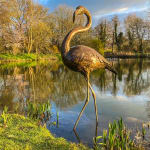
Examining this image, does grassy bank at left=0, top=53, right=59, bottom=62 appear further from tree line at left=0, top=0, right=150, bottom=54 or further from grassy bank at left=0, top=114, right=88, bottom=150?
grassy bank at left=0, top=114, right=88, bottom=150

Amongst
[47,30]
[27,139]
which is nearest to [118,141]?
[27,139]

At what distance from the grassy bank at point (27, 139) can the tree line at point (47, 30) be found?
A: 25542 millimetres

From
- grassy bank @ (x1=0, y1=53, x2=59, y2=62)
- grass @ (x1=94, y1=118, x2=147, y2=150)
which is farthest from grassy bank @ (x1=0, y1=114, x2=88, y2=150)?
grassy bank @ (x1=0, y1=53, x2=59, y2=62)

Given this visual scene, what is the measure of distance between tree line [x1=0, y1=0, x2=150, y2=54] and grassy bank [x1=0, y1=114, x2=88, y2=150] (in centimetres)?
2554

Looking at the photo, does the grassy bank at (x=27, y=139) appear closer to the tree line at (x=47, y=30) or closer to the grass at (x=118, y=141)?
the grass at (x=118, y=141)

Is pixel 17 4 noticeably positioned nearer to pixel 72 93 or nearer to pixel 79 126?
pixel 72 93

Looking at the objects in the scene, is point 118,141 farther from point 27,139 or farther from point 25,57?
point 25,57

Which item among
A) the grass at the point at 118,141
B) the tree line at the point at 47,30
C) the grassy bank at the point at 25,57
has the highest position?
the tree line at the point at 47,30

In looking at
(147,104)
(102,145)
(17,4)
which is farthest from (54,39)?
(102,145)

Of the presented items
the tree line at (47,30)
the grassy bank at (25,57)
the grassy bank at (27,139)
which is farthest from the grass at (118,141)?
the grassy bank at (25,57)

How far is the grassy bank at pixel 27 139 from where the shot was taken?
3752 mm

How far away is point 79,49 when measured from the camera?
15.7 ft

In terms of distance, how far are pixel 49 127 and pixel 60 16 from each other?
41.6 m

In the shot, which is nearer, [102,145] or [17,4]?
[102,145]
